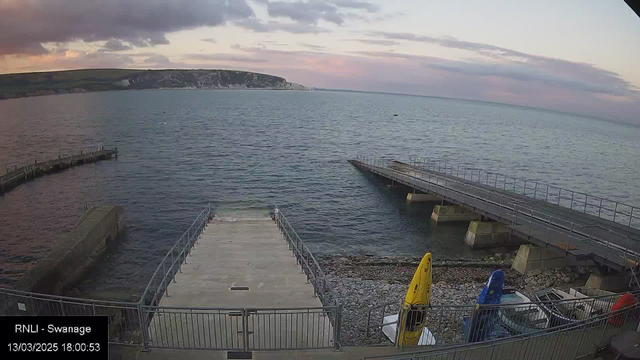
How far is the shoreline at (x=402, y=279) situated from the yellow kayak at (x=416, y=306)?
19.2ft

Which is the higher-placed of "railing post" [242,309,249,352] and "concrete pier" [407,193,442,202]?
"railing post" [242,309,249,352]

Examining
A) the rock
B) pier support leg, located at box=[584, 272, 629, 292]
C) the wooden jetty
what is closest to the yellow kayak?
pier support leg, located at box=[584, 272, 629, 292]

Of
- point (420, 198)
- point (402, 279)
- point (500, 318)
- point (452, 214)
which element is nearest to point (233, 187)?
point (420, 198)

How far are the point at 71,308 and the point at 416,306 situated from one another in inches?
493

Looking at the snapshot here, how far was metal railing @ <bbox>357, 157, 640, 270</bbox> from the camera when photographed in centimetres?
1961

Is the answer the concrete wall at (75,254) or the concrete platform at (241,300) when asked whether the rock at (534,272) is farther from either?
the concrete wall at (75,254)

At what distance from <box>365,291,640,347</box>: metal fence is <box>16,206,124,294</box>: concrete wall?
15109mm

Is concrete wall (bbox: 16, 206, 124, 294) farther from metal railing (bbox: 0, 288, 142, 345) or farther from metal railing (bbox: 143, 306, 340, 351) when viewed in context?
metal railing (bbox: 143, 306, 340, 351)

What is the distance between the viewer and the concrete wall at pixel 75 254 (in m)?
19.6

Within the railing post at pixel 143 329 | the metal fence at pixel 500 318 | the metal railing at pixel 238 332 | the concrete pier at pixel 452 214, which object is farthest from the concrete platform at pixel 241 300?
the concrete pier at pixel 452 214

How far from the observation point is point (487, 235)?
A: 2819 centimetres

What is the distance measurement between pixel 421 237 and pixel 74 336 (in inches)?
1050
